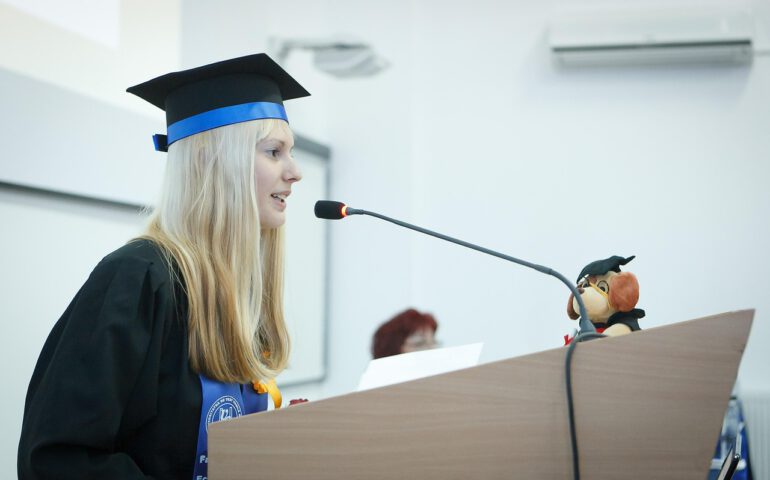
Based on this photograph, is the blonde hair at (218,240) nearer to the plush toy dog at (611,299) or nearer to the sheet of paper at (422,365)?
the sheet of paper at (422,365)

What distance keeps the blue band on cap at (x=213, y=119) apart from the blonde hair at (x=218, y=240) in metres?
0.01

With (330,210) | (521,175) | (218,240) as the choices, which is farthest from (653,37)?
(218,240)

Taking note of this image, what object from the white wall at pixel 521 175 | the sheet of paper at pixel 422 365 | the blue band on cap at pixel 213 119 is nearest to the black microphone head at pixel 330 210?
the blue band on cap at pixel 213 119

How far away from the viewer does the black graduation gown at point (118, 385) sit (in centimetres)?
118

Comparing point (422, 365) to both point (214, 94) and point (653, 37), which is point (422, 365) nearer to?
point (214, 94)

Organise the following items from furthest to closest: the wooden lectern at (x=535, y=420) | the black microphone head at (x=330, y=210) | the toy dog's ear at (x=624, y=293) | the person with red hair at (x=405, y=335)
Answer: the person with red hair at (x=405, y=335)
the black microphone head at (x=330, y=210)
the toy dog's ear at (x=624, y=293)
the wooden lectern at (x=535, y=420)

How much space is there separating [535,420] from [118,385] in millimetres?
684

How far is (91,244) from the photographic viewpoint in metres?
2.64

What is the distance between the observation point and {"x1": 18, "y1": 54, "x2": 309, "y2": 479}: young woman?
47.6 inches

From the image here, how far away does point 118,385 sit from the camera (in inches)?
49.0

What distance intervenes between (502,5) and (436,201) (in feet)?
4.01

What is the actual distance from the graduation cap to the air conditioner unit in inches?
114

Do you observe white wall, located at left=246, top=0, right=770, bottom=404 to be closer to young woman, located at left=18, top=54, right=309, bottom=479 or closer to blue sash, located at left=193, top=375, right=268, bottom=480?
young woman, located at left=18, top=54, right=309, bottom=479

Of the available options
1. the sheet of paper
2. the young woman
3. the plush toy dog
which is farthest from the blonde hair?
the plush toy dog
